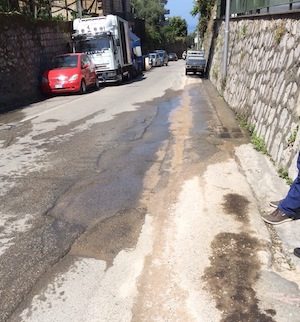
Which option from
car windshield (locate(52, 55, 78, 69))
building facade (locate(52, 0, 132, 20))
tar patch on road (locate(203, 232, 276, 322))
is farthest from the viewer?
building facade (locate(52, 0, 132, 20))

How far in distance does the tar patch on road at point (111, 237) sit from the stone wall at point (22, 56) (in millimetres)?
12580

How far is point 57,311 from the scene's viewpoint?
349 cm

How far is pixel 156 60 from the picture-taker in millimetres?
52750

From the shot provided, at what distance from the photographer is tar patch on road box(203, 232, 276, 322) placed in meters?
3.41

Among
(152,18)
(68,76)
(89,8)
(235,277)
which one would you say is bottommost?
(152,18)

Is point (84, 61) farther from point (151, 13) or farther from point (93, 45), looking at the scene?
Answer: point (151, 13)

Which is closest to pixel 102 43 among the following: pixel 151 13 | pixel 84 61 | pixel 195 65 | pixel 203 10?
pixel 84 61

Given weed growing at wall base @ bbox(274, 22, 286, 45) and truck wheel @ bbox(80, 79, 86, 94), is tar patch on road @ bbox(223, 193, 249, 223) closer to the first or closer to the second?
weed growing at wall base @ bbox(274, 22, 286, 45)

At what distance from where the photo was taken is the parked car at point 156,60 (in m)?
52.0

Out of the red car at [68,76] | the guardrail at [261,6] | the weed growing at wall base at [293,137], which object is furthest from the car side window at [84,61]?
the weed growing at wall base at [293,137]

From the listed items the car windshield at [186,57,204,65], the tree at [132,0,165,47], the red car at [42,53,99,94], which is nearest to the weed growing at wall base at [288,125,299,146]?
the red car at [42,53,99,94]

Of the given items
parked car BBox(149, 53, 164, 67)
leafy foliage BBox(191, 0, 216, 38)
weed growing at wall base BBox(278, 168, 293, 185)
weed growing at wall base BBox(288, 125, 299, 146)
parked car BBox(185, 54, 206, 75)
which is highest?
weed growing at wall base BBox(288, 125, 299, 146)

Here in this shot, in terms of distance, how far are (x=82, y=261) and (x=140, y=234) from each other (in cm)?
79

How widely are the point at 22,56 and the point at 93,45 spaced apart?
17.3 ft
